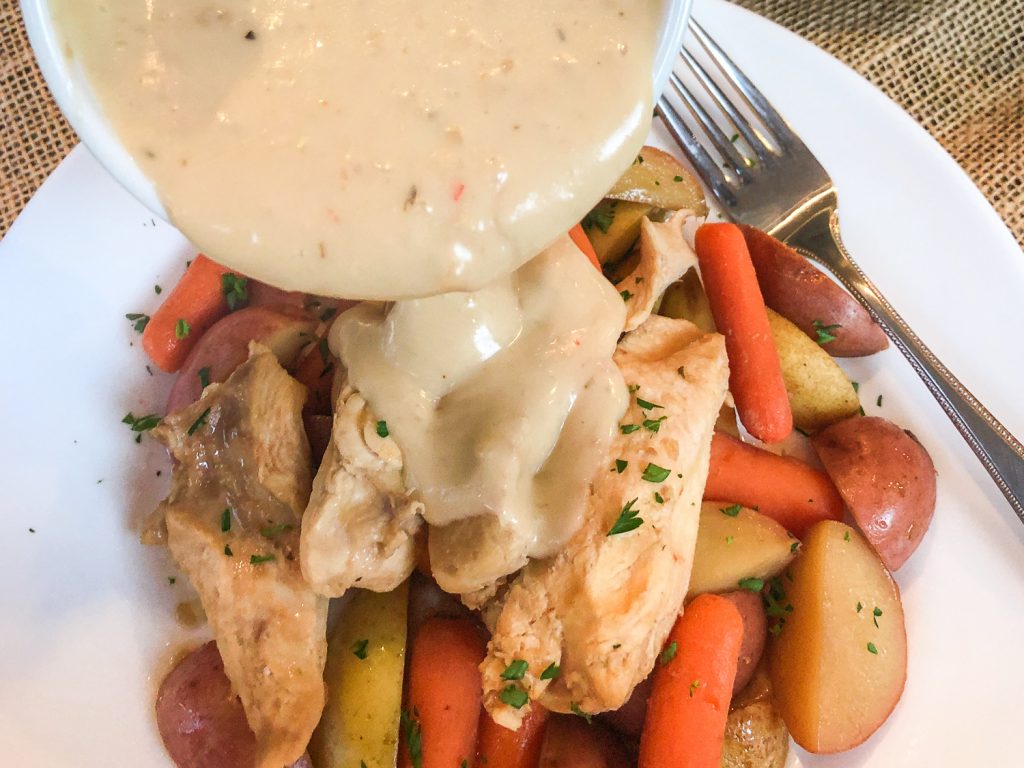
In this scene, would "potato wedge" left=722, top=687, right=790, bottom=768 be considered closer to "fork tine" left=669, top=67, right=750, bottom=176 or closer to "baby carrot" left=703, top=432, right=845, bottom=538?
"baby carrot" left=703, top=432, right=845, bottom=538

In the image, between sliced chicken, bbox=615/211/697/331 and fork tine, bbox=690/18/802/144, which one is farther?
fork tine, bbox=690/18/802/144

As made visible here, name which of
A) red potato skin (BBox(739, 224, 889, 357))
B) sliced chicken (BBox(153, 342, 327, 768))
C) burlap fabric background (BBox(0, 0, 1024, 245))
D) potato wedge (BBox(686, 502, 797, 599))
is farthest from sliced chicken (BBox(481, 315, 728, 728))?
burlap fabric background (BBox(0, 0, 1024, 245))

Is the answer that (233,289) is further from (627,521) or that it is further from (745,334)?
(745,334)

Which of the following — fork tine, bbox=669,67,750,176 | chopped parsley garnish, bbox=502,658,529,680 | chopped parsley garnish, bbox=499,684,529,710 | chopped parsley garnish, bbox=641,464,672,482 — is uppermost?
fork tine, bbox=669,67,750,176

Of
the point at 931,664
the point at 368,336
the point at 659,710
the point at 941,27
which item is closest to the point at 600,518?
the point at 659,710

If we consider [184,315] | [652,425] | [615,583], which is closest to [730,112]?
[652,425]

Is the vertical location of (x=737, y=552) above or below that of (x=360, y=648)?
above
